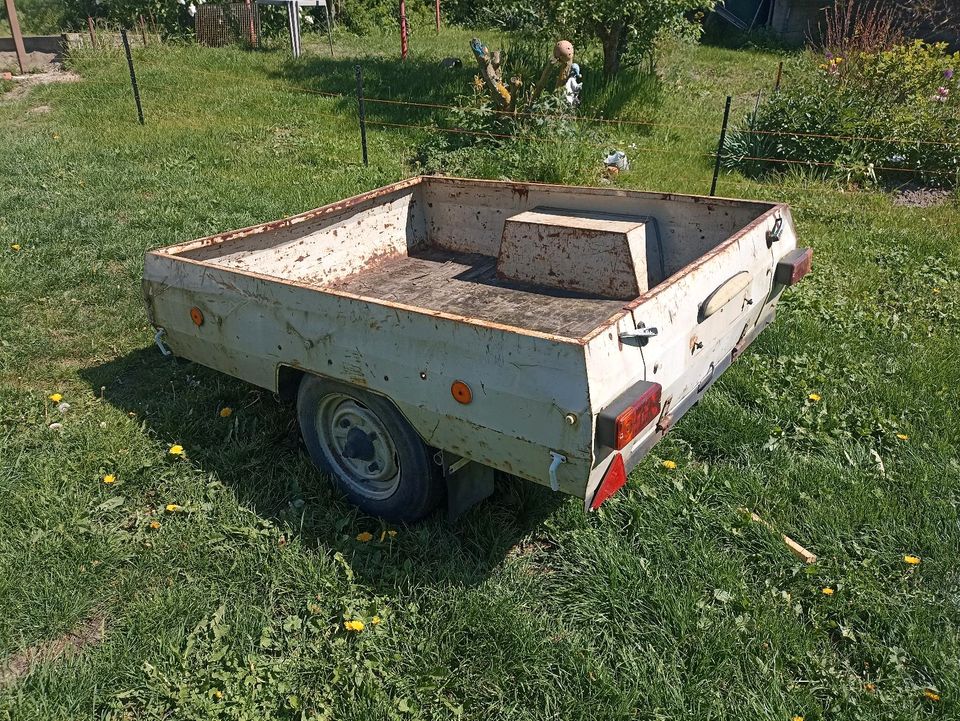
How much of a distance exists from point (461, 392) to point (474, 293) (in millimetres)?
1789

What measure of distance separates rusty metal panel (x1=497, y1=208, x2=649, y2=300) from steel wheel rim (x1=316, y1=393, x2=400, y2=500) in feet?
5.00

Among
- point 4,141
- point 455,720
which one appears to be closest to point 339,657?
point 455,720

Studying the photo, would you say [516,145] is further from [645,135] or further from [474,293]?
[474,293]

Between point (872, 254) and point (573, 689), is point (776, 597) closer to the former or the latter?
point (573, 689)

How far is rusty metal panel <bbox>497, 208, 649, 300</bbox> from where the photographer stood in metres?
4.03

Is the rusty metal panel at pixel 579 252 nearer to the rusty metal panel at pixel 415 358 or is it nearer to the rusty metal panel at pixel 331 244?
the rusty metal panel at pixel 331 244

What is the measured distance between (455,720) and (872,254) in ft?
17.7

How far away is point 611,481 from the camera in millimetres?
2674

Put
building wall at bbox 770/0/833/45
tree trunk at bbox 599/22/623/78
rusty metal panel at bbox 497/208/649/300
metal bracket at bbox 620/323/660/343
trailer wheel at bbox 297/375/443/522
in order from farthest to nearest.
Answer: building wall at bbox 770/0/833/45, tree trunk at bbox 599/22/623/78, rusty metal panel at bbox 497/208/649/300, trailer wheel at bbox 297/375/443/522, metal bracket at bbox 620/323/660/343

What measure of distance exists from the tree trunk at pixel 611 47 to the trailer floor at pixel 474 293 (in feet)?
23.3

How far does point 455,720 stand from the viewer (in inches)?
101

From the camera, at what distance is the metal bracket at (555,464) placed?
253 cm

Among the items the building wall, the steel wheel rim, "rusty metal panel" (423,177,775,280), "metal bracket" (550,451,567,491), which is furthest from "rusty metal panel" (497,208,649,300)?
the building wall

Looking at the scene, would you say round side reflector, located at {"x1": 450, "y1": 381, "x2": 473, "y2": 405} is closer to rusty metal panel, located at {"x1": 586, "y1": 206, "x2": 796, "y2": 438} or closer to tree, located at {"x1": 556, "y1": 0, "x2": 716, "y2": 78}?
rusty metal panel, located at {"x1": 586, "y1": 206, "x2": 796, "y2": 438}
